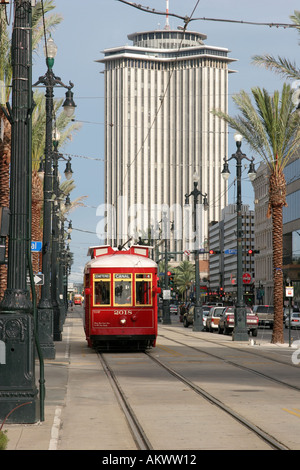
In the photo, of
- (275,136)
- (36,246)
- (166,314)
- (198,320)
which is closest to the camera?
(36,246)

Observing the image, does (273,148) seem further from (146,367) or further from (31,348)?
(31,348)

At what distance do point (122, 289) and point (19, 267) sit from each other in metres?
16.1

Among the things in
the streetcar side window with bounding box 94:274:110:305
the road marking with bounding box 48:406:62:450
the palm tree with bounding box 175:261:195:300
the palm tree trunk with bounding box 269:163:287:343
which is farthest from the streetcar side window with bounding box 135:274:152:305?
the palm tree with bounding box 175:261:195:300

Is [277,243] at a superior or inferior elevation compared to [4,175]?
inferior

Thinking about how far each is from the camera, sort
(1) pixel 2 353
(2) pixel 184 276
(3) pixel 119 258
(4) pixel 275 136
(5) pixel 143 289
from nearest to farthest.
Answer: (1) pixel 2 353, (5) pixel 143 289, (3) pixel 119 258, (4) pixel 275 136, (2) pixel 184 276

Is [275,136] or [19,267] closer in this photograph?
[19,267]

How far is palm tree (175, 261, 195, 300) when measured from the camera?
187 m

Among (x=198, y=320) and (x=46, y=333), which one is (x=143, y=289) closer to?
(x=46, y=333)

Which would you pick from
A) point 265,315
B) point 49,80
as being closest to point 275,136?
point 49,80

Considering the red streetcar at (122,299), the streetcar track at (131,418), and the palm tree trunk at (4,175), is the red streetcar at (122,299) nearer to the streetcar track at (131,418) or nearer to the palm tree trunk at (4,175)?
the palm tree trunk at (4,175)

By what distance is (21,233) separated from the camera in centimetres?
1364

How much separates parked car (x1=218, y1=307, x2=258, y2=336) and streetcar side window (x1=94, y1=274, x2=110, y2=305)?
19251 mm

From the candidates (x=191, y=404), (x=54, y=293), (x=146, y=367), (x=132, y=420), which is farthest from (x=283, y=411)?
(x=54, y=293)

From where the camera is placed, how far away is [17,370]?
1319 cm
